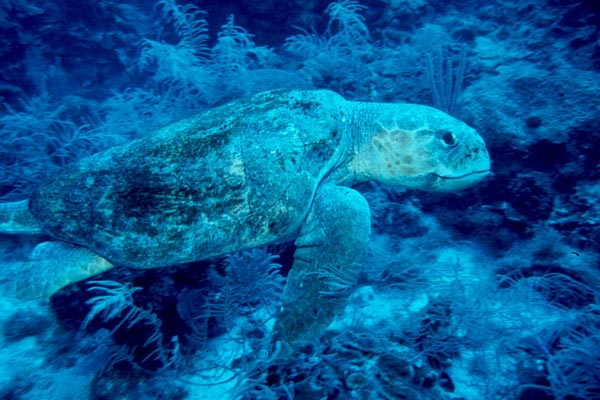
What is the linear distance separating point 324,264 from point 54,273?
105 inches

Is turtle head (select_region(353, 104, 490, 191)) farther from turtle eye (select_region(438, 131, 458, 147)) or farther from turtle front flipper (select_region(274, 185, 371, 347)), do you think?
turtle front flipper (select_region(274, 185, 371, 347))

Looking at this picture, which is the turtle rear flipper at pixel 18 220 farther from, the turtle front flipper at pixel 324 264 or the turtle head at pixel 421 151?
the turtle head at pixel 421 151

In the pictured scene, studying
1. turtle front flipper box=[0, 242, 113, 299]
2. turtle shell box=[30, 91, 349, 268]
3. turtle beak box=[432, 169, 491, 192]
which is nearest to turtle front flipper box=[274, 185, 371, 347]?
turtle shell box=[30, 91, 349, 268]

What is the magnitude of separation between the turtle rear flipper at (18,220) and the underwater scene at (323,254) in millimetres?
25

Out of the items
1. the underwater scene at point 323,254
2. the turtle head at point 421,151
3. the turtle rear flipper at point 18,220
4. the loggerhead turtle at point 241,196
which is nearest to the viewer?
the underwater scene at point 323,254

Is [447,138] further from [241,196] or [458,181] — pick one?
[241,196]

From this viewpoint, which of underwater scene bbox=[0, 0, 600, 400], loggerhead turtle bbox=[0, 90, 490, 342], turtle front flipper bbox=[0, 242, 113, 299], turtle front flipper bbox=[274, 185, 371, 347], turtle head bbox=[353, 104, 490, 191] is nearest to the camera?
underwater scene bbox=[0, 0, 600, 400]

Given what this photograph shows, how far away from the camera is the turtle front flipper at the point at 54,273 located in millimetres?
2816

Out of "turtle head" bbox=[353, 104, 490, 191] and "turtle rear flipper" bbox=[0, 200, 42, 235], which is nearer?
"turtle head" bbox=[353, 104, 490, 191]

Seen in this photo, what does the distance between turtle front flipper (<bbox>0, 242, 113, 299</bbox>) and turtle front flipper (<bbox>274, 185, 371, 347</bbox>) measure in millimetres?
1917

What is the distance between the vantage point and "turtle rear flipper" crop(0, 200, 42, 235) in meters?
3.14

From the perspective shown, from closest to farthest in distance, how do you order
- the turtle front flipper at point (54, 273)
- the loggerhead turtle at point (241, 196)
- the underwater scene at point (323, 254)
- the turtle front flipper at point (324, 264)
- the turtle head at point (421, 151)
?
1. the underwater scene at point (323, 254)
2. the turtle front flipper at point (324, 264)
3. the loggerhead turtle at point (241, 196)
4. the turtle front flipper at point (54, 273)
5. the turtle head at point (421, 151)

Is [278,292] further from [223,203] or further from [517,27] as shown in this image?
[517,27]

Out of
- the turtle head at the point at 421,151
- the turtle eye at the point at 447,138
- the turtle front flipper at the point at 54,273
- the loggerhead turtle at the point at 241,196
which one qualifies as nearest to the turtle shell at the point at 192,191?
the loggerhead turtle at the point at 241,196
